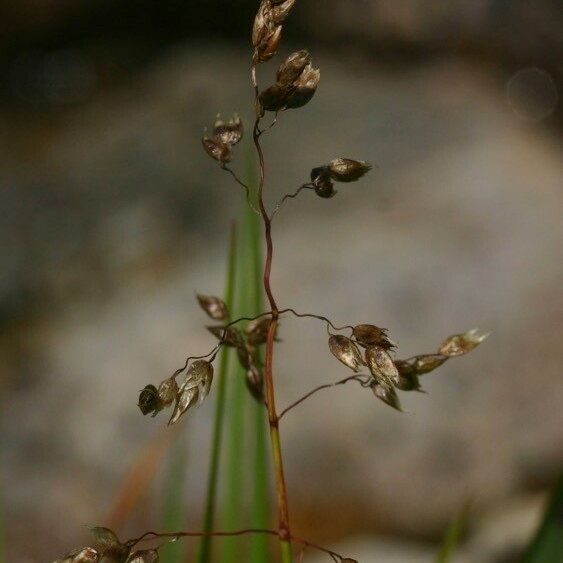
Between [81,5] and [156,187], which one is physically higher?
[81,5]

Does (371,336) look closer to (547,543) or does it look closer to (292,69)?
(292,69)

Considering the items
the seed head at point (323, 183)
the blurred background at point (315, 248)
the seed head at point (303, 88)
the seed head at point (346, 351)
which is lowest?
the seed head at point (346, 351)

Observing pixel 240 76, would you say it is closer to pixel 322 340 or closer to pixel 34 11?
pixel 34 11

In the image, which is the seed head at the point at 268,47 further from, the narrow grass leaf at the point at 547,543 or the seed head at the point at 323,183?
the narrow grass leaf at the point at 547,543

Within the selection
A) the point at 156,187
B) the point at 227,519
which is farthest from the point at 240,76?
the point at 227,519

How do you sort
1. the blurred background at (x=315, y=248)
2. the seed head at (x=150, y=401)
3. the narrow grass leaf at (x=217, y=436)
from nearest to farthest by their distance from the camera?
1. the seed head at (x=150, y=401)
2. the narrow grass leaf at (x=217, y=436)
3. the blurred background at (x=315, y=248)

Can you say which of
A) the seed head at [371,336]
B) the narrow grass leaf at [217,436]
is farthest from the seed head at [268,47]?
the narrow grass leaf at [217,436]

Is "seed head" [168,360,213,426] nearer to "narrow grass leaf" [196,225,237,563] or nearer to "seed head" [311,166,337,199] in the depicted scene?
"seed head" [311,166,337,199]
